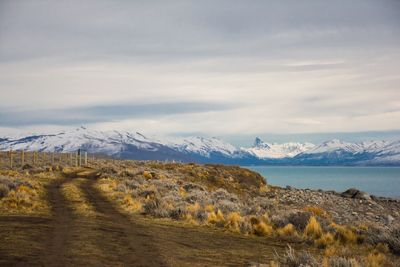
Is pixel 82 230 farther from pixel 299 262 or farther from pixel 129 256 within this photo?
pixel 299 262

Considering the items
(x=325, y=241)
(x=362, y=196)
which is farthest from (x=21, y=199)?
(x=362, y=196)

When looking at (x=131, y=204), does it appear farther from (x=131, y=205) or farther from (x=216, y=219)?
(x=216, y=219)

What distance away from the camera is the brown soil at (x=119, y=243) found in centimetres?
1219

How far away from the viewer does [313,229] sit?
58.5 feet

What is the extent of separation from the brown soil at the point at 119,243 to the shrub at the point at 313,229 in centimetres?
167

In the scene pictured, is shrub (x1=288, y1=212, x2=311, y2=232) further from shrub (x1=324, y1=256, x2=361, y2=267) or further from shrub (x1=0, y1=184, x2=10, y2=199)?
shrub (x1=0, y1=184, x2=10, y2=199)

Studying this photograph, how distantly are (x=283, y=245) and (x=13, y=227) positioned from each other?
900 cm

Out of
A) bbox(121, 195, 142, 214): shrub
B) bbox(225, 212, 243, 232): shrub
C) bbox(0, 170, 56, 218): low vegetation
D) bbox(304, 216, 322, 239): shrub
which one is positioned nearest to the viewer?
bbox(304, 216, 322, 239): shrub

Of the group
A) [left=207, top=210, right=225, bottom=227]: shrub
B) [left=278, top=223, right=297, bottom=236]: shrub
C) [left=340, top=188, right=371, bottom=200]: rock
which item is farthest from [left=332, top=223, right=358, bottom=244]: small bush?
[left=340, top=188, right=371, bottom=200]: rock

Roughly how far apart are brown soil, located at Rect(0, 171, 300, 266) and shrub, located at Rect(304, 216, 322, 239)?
65.8 inches

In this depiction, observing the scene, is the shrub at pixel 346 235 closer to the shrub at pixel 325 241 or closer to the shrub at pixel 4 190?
the shrub at pixel 325 241

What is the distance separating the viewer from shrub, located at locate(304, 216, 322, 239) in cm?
1741

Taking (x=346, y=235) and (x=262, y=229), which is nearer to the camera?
(x=346, y=235)

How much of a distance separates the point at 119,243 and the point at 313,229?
291 inches
